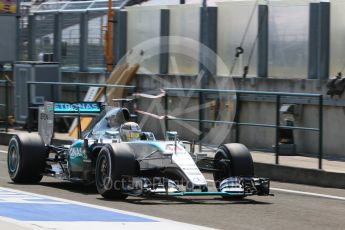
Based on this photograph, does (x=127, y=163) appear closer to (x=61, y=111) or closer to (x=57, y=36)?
(x=61, y=111)

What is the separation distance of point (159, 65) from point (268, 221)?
13.9m

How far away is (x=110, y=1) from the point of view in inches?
998

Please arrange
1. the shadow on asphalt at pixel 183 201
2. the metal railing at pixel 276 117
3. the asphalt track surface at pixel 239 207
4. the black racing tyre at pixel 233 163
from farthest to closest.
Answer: the metal railing at pixel 276 117 → the black racing tyre at pixel 233 163 → the shadow on asphalt at pixel 183 201 → the asphalt track surface at pixel 239 207

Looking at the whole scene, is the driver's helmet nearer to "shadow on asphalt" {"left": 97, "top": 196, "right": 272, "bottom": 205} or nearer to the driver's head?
the driver's head

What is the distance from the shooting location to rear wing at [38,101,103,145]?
1484 centimetres

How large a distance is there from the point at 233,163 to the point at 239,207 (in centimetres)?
93

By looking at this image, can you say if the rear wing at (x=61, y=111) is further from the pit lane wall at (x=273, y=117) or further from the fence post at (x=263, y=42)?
the fence post at (x=263, y=42)

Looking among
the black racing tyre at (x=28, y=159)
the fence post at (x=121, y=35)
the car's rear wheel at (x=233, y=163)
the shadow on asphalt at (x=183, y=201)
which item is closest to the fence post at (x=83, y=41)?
the fence post at (x=121, y=35)

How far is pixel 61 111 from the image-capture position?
14.9 m

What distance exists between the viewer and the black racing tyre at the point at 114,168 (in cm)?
1193

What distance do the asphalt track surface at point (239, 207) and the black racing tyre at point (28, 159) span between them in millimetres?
183

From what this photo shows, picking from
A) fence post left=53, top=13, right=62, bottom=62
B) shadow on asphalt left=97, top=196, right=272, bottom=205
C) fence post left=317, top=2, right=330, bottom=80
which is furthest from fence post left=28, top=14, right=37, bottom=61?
shadow on asphalt left=97, top=196, right=272, bottom=205

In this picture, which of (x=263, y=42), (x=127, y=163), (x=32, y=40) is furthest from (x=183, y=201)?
(x=32, y=40)

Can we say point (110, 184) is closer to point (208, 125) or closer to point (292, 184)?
point (292, 184)
